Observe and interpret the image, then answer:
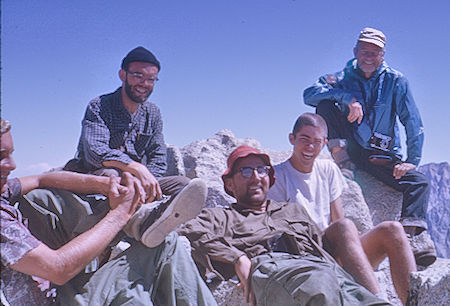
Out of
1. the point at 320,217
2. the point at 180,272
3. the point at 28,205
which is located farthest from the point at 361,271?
the point at 28,205

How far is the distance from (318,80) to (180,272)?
12.4ft

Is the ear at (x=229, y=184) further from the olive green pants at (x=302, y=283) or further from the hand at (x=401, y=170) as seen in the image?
the hand at (x=401, y=170)

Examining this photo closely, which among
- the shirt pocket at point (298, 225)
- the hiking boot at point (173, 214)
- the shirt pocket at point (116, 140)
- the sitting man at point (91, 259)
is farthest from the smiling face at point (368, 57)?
the sitting man at point (91, 259)

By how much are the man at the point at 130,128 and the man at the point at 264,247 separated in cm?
60

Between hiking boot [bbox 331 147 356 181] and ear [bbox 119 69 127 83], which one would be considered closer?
ear [bbox 119 69 127 83]

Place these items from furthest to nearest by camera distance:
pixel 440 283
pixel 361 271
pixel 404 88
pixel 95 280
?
pixel 404 88 → pixel 361 271 → pixel 440 283 → pixel 95 280

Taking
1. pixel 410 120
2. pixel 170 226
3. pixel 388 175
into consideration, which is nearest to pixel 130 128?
pixel 170 226

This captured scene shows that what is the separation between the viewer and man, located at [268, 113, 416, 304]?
3355 millimetres

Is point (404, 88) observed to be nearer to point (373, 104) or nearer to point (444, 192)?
point (373, 104)

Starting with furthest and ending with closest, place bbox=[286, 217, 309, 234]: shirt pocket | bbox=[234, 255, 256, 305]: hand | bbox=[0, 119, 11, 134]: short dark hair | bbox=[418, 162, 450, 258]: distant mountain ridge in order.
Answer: bbox=[418, 162, 450, 258]: distant mountain ridge, bbox=[286, 217, 309, 234]: shirt pocket, bbox=[234, 255, 256, 305]: hand, bbox=[0, 119, 11, 134]: short dark hair

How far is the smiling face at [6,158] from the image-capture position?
206 centimetres

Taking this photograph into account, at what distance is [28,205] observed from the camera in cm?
Result: 268

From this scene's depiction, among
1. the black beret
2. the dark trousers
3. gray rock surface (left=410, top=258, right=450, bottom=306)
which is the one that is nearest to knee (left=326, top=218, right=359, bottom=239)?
gray rock surface (left=410, top=258, right=450, bottom=306)

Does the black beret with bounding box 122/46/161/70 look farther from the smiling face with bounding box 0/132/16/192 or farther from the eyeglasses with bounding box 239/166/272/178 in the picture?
the smiling face with bounding box 0/132/16/192
